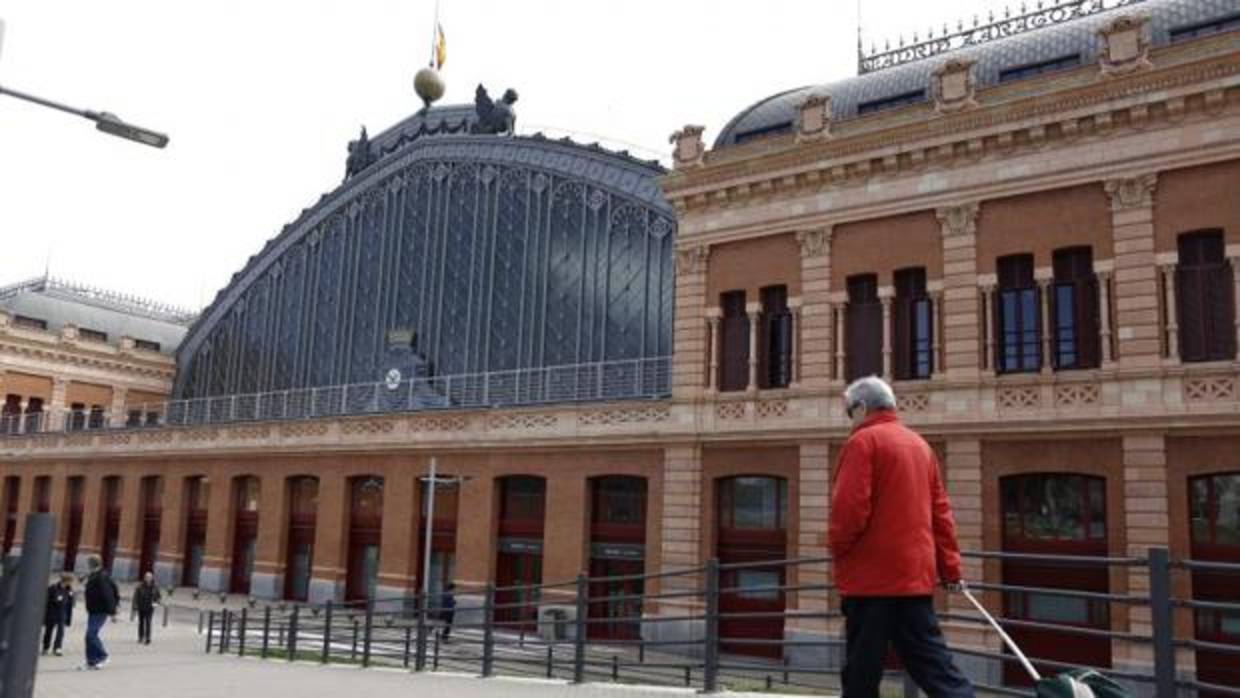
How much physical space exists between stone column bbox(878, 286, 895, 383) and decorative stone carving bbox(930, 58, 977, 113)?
440cm

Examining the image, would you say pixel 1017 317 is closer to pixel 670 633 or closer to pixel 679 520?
pixel 679 520

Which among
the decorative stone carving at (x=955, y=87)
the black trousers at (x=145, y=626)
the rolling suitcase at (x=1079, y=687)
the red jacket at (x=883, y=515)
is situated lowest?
the black trousers at (x=145, y=626)

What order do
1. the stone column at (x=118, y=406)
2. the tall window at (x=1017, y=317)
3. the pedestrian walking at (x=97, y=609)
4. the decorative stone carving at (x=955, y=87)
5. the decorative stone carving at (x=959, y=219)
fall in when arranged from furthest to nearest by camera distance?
the stone column at (x=118, y=406) < the decorative stone carving at (x=955, y=87) < the decorative stone carving at (x=959, y=219) < the tall window at (x=1017, y=317) < the pedestrian walking at (x=97, y=609)

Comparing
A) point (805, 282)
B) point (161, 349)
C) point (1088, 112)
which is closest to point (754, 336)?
point (805, 282)

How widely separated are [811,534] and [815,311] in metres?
5.52

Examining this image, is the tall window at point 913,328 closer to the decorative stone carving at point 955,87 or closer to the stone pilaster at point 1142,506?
the decorative stone carving at point 955,87

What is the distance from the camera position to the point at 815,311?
26391 millimetres

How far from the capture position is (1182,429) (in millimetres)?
20891

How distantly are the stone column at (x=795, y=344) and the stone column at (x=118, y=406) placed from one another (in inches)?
1601

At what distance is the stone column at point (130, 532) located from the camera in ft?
155

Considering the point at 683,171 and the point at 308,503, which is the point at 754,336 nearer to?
the point at 683,171

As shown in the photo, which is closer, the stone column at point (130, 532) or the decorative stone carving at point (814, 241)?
the decorative stone carving at point (814, 241)

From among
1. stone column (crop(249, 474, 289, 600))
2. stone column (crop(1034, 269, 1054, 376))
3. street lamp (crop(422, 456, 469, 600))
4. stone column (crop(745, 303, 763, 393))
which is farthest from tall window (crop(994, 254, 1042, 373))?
stone column (crop(249, 474, 289, 600))

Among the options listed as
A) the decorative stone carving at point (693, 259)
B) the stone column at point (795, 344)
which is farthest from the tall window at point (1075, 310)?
the decorative stone carving at point (693, 259)
